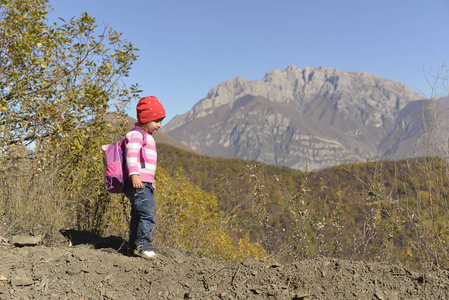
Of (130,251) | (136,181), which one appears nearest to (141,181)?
(136,181)

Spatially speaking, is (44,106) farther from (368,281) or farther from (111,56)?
(368,281)

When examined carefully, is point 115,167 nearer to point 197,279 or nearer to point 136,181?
point 136,181

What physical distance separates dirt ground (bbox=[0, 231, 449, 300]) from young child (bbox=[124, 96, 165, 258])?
1.70 feet

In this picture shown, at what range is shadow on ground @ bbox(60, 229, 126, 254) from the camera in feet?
13.5

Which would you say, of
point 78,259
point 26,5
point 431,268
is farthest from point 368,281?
point 26,5

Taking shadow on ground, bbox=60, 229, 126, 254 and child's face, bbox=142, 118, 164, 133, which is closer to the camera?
child's face, bbox=142, 118, 164, 133

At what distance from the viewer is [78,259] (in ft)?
10.3

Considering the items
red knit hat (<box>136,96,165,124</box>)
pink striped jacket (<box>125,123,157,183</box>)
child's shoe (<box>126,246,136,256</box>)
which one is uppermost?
red knit hat (<box>136,96,165,124</box>)

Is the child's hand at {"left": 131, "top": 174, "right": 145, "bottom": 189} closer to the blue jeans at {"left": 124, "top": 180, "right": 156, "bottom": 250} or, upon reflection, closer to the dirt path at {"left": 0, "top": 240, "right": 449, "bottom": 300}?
the blue jeans at {"left": 124, "top": 180, "right": 156, "bottom": 250}

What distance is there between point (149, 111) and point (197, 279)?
1.99 meters

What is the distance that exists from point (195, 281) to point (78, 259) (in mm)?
1157

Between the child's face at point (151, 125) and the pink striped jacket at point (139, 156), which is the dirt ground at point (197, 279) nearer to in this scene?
the pink striped jacket at point (139, 156)

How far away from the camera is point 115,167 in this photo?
3.66 metres

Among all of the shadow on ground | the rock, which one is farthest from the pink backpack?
the rock
